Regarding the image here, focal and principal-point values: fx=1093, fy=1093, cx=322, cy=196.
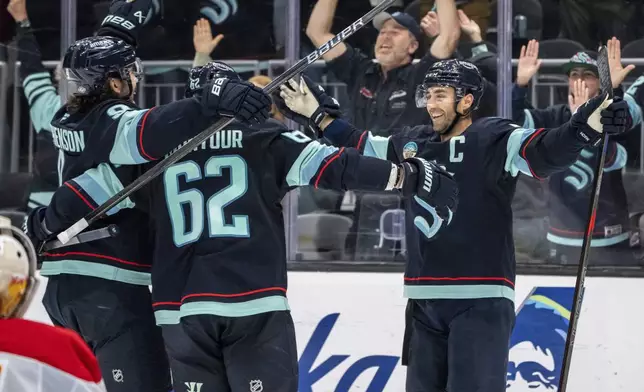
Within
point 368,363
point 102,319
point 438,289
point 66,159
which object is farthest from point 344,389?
point 66,159

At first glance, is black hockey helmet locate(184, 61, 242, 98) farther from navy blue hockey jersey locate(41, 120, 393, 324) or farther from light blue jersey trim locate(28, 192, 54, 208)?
light blue jersey trim locate(28, 192, 54, 208)

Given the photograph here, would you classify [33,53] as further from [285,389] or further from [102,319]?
[285,389]

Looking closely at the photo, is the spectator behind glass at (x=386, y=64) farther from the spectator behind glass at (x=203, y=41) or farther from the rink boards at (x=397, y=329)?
the rink boards at (x=397, y=329)

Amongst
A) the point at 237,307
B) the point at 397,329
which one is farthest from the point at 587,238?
the point at 237,307

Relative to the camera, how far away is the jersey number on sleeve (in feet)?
9.23

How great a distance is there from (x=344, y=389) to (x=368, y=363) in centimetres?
12

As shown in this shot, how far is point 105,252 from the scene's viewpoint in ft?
9.86

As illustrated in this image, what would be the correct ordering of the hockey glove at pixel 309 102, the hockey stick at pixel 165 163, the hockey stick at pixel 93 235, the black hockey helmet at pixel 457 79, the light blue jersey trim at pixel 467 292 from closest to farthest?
Answer: the hockey stick at pixel 165 163 → the hockey stick at pixel 93 235 → the light blue jersey trim at pixel 467 292 → the black hockey helmet at pixel 457 79 → the hockey glove at pixel 309 102

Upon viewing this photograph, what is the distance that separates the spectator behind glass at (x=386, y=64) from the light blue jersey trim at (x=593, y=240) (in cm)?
64

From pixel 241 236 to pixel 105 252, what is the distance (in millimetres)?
437

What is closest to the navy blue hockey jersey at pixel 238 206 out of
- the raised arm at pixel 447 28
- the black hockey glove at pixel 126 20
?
the black hockey glove at pixel 126 20

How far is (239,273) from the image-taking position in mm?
2812

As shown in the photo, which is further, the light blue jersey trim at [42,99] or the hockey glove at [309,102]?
the light blue jersey trim at [42,99]

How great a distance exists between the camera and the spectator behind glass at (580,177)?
385 cm
